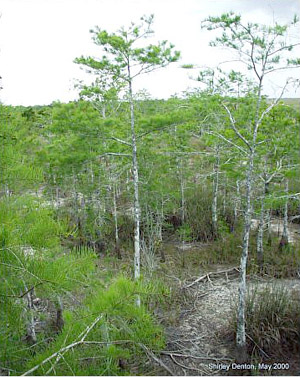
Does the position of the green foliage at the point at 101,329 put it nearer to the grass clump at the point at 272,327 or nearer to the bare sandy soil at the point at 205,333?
the bare sandy soil at the point at 205,333

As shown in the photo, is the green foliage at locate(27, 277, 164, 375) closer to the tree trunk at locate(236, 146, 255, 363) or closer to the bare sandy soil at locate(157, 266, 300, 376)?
the tree trunk at locate(236, 146, 255, 363)

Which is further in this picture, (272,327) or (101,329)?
(272,327)

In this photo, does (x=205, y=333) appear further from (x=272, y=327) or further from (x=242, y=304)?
(x=242, y=304)

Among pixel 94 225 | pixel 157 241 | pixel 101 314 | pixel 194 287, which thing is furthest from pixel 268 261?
pixel 101 314

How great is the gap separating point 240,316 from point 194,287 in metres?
3.34

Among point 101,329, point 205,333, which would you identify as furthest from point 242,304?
point 101,329

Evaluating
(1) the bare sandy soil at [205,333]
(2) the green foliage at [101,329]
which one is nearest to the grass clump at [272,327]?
(1) the bare sandy soil at [205,333]

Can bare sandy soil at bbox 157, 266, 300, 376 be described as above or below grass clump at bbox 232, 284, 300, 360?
below

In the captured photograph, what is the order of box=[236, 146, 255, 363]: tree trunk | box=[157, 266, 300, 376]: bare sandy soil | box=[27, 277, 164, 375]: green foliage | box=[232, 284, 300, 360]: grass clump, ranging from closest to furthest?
1. box=[27, 277, 164, 375]: green foliage
2. box=[236, 146, 255, 363]: tree trunk
3. box=[157, 266, 300, 376]: bare sandy soil
4. box=[232, 284, 300, 360]: grass clump

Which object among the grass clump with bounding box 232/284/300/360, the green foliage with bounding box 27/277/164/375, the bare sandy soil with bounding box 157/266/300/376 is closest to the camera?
the green foliage with bounding box 27/277/164/375

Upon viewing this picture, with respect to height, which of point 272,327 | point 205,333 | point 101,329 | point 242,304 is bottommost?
point 205,333

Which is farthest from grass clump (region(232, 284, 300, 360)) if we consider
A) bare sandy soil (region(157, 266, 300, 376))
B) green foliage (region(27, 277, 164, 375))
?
green foliage (region(27, 277, 164, 375))

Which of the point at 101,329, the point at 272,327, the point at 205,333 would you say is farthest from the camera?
Result: the point at 205,333

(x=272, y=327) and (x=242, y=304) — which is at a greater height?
(x=242, y=304)
